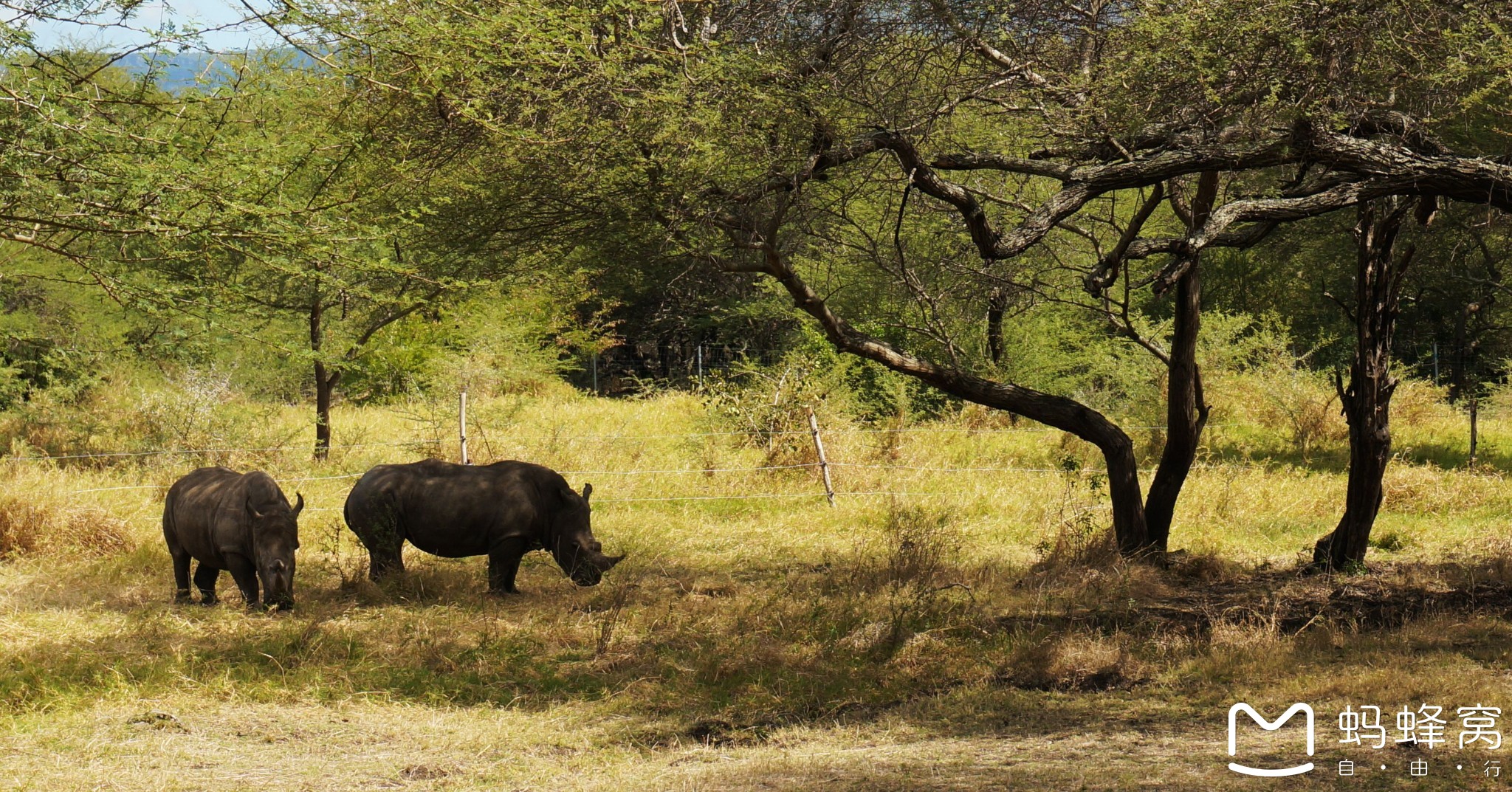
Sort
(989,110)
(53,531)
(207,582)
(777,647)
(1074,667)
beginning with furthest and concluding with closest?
(989,110) < (53,531) < (207,582) < (777,647) < (1074,667)

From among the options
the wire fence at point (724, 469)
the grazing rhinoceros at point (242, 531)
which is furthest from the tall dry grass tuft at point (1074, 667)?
the wire fence at point (724, 469)

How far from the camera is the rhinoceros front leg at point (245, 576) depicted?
9.35m

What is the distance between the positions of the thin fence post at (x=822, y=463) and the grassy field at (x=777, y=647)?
22cm

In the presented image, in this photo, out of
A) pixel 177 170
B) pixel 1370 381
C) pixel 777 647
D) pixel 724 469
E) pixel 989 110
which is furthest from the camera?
pixel 724 469

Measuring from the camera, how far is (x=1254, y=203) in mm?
8383

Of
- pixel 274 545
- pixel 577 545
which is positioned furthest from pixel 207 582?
pixel 577 545

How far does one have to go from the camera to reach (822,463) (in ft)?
48.7

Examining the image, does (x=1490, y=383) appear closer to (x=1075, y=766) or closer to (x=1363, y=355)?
(x=1363, y=355)

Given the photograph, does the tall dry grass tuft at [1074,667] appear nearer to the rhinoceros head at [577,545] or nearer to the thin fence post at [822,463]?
the rhinoceros head at [577,545]

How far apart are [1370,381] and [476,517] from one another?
23.7 ft

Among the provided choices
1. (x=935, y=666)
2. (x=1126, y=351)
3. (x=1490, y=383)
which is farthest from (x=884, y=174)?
(x=1490, y=383)

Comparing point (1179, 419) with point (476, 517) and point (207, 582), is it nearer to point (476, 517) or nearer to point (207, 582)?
point (476, 517)

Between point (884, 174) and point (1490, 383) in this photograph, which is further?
point (1490, 383)

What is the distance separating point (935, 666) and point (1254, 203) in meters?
3.66
